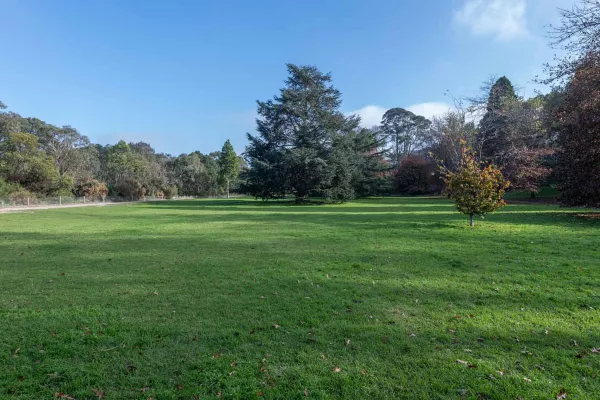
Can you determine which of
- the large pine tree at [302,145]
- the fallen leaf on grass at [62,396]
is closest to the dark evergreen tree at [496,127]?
the large pine tree at [302,145]

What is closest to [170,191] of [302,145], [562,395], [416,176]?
[302,145]

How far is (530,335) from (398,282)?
232 cm

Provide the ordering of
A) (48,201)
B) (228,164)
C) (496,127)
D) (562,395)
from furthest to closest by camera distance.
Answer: (228,164), (48,201), (496,127), (562,395)

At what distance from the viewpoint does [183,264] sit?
751 centimetres

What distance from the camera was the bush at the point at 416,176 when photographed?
52750 mm

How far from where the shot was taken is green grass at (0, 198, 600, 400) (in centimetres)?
297

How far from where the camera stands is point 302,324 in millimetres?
4195

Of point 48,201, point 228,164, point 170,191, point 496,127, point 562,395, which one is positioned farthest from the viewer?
point 228,164

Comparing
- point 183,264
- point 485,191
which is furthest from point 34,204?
point 485,191

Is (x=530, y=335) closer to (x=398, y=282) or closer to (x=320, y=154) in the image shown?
(x=398, y=282)

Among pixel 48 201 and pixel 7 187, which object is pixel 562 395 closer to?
pixel 7 187

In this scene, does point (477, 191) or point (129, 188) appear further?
point (129, 188)

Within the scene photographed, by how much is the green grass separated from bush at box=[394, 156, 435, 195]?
4594 centimetres

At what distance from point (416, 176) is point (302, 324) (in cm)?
5207
